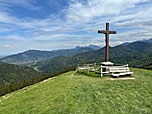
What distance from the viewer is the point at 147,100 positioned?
1042 cm

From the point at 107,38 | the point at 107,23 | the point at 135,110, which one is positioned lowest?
the point at 135,110

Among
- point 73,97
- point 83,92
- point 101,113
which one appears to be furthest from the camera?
point 83,92

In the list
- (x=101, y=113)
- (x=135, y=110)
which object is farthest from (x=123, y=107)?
(x=101, y=113)

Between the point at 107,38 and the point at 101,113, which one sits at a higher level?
the point at 107,38

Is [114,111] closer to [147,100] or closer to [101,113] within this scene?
[101,113]

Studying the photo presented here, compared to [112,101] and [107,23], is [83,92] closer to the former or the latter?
[112,101]

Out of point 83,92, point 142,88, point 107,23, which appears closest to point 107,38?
point 107,23

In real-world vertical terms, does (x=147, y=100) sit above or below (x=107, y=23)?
below

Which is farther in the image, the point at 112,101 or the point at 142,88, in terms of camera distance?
the point at 142,88

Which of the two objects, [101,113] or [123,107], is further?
[123,107]

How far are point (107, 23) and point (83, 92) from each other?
49.7ft

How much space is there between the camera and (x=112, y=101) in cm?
1031

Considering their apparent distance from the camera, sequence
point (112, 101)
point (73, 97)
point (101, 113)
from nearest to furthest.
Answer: point (101, 113) < point (112, 101) < point (73, 97)

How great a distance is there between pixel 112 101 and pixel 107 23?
1599 centimetres
